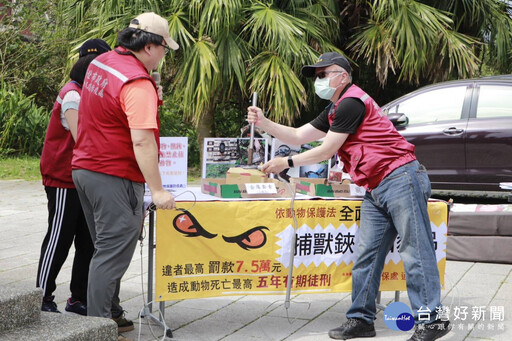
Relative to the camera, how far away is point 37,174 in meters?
11.5

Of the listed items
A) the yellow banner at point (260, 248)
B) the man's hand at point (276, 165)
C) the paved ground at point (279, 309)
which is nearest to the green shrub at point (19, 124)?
the paved ground at point (279, 309)

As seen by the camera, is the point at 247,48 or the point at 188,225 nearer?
the point at 188,225

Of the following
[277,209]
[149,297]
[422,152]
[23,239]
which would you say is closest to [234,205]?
[277,209]

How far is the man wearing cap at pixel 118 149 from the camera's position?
328 centimetres

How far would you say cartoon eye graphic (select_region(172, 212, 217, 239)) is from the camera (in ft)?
12.6

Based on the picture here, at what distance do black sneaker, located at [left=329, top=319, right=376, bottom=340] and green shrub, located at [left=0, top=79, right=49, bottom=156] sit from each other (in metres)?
11.1

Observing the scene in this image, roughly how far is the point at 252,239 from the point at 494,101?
4.58m

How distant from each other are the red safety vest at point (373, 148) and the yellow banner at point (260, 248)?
365 mm

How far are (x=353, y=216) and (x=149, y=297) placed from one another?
4.62 feet

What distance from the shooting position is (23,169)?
470 inches

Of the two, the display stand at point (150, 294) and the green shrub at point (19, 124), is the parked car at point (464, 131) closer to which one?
the display stand at point (150, 294)

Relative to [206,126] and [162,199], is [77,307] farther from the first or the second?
[206,126]

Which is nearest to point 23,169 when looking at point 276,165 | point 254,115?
point 254,115

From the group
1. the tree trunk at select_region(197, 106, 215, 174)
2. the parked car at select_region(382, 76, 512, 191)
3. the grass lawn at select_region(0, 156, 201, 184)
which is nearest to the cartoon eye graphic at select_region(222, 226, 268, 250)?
the parked car at select_region(382, 76, 512, 191)
